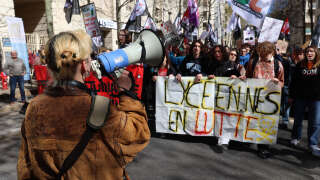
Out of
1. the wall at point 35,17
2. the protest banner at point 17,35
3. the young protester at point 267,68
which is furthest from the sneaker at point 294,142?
the wall at point 35,17

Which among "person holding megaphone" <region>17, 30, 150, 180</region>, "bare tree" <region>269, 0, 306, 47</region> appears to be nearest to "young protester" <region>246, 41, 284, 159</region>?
"person holding megaphone" <region>17, 30, 150, 180</region>

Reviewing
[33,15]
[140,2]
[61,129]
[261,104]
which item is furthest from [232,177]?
[33,15]

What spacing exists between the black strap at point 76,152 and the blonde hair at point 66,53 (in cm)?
24

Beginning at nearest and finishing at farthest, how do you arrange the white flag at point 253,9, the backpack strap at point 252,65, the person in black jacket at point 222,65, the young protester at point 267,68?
the young protester at point 267,68, the backpack strap at point 252,65, the person in black jacket at point 222,65, the white flag at point 253,9

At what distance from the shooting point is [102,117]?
3.00 ft

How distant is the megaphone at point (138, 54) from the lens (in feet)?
4.15

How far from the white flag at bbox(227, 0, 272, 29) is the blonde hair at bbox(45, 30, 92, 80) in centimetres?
462

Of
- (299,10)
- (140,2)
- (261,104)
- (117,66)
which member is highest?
(299,10)

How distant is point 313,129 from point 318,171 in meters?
0.72

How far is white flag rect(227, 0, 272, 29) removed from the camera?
4707 mm

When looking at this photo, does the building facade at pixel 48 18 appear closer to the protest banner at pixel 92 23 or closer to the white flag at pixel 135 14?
the white flag at pixel 135 14

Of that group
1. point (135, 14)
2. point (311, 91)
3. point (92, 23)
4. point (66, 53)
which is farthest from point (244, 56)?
point (66, 53)

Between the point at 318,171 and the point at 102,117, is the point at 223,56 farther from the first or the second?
the point at 102,117

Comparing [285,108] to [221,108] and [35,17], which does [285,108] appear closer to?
[221,108]
